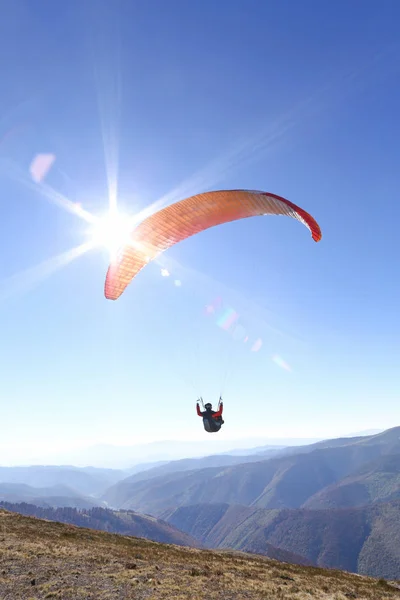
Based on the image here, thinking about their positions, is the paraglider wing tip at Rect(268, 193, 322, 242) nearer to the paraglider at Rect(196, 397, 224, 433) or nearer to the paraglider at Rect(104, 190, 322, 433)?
the paraglider at Rect(104, 190, 322, 433)

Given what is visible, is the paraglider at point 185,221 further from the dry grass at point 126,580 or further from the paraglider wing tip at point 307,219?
the dry grass at point 126,580

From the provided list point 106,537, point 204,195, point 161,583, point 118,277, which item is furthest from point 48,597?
point 106,537

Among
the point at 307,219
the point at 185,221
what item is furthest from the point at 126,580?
the point at 307,219

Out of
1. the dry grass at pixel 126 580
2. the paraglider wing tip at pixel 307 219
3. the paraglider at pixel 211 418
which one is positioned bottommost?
the dry grass at pixel 126 580

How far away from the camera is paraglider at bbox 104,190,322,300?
16.0m

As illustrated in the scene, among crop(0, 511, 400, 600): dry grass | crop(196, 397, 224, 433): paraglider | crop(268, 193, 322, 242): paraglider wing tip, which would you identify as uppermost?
crop(268, 193, 322, 242): paraglider wing tip

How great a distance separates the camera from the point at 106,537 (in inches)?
1230

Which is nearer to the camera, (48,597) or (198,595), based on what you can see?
(48,597)

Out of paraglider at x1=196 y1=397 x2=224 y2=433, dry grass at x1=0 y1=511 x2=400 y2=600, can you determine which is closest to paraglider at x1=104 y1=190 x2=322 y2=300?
paraglider at x1=196 y1=397 x2=224 y2=433

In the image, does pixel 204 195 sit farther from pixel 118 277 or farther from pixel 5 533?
pixel 5 533

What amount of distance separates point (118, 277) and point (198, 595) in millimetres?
13356

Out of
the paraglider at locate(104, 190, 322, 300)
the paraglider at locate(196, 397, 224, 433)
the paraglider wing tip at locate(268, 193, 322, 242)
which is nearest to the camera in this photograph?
the paraglider wing tip at locate(268, 193, 322, 242)

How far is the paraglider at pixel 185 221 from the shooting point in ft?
52.5

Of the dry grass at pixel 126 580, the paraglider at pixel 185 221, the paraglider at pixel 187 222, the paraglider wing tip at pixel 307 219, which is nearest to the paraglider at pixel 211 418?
the paraglider at pixel 187 222
